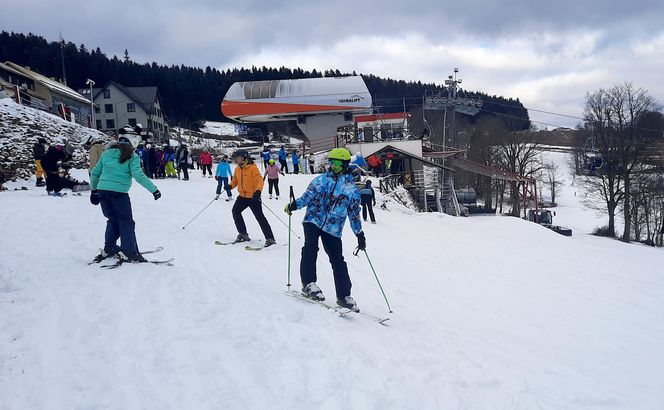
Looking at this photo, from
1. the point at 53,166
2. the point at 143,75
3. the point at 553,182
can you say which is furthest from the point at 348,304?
the point at 143,75

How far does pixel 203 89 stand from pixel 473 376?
98.1m

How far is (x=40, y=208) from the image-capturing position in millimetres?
12102

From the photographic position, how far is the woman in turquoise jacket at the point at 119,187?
6.35 metres

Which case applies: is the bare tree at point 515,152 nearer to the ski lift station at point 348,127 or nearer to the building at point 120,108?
the ski lift station at point 348,127

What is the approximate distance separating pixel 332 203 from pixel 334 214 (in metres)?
0.14

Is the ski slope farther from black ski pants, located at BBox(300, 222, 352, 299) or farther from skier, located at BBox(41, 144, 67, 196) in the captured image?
skier, located at BBox(41, 144, 67, 196)

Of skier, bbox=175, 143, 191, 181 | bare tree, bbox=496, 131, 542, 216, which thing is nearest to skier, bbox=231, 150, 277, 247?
skier, bbox=175, 143, 191, 181

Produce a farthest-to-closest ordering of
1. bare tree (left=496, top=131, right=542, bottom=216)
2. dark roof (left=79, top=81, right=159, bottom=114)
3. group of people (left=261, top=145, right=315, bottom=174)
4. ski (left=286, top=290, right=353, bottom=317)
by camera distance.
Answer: dark roof (left=79, top=81, right=159, bottom=114)
bare tree (left=496, top=131, right=542, bottom=216)
group of people (left=261, top=145, right=315, bottom=174)
ski (left=286, top=290, right=353, bottom=317)

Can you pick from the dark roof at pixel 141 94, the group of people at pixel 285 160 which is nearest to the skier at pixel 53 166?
the group of people at pixel 285 160

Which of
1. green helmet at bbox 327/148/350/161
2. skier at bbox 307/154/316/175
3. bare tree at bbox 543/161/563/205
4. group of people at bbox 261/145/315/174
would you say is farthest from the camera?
bare tree at bbox 543/161/563/205

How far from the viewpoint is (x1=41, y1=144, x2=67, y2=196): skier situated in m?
13.7

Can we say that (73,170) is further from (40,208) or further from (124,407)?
(124,407)

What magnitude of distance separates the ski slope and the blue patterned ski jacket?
1.05 m

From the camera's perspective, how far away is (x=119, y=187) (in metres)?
6.38
